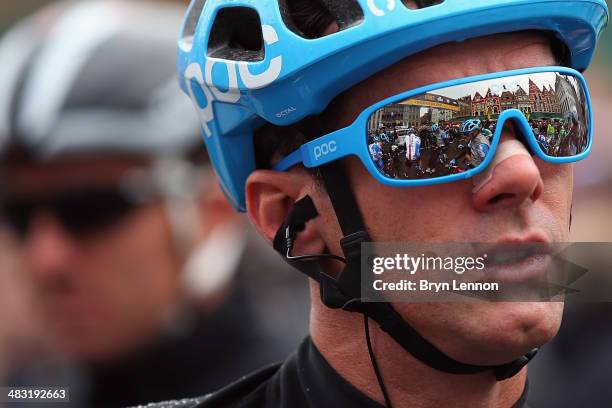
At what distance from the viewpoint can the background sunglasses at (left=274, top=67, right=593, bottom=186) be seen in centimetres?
299

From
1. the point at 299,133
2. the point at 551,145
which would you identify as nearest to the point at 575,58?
the point at 551,145

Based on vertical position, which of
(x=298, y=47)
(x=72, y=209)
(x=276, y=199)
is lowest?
(x=72, y=209)

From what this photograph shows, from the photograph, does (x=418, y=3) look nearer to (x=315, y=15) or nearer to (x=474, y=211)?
(x=315, y=15)

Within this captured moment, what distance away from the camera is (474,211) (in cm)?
299

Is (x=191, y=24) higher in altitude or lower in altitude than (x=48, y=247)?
higher

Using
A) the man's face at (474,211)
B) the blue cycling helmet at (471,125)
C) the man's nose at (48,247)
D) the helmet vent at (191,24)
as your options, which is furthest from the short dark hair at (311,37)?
the man's nose at (48,247)

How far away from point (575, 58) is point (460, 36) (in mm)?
534

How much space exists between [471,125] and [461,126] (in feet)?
0.09

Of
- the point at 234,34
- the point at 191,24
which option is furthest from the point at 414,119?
the point at 191,24

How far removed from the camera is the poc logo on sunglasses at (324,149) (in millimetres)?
3160

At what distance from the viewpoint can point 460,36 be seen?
9.78ft

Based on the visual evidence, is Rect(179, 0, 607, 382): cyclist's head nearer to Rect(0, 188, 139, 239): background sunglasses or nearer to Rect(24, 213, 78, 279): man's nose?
Rect(0, 188, 139, 239): background sunglasses

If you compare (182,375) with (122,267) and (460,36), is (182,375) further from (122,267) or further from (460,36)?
(460,36)

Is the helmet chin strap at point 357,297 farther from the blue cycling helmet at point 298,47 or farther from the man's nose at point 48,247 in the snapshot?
the man's nose at point 48,247
